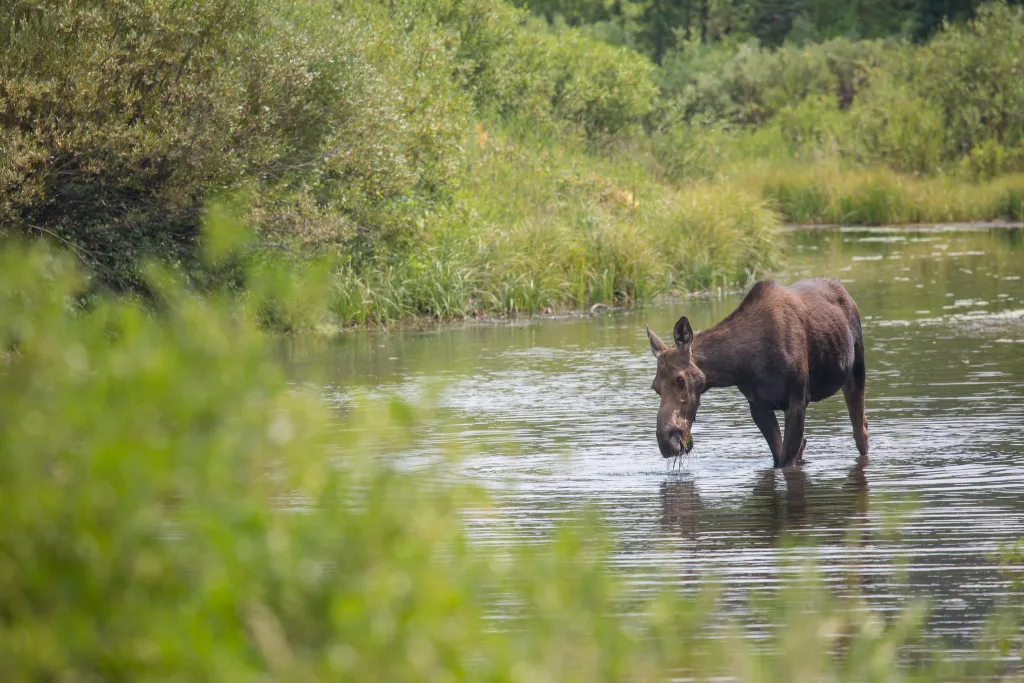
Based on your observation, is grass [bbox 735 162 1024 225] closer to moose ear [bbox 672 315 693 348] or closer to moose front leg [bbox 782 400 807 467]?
moose front leg [bbox 782 400 807 467]

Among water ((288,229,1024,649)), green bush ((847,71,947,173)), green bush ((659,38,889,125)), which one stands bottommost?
water ((288,229,1024,649))

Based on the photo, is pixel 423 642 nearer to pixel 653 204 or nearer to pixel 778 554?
pixel 778 554

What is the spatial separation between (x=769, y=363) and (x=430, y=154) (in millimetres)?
13802

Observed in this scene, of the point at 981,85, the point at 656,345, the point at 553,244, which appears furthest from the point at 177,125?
the point at 981,85

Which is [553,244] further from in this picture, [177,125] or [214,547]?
[214,547]

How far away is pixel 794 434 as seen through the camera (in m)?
11.8

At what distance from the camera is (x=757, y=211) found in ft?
96.0

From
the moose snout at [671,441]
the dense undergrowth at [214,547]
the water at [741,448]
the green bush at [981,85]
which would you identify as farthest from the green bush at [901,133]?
the dense undergrowth at [214,547]

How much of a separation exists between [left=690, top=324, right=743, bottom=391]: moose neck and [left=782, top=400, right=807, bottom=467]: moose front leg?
50 centimetres

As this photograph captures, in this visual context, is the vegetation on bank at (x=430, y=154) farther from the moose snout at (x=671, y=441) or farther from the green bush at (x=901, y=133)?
the moose snout at (x=671, y=441)

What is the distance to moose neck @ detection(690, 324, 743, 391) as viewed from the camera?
11.6 m

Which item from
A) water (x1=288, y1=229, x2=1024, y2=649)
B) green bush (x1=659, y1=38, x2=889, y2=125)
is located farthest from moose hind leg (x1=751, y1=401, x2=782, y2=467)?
green bush (x1=659, y1=38, x2=889, y2=125)

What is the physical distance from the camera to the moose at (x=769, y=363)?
36.9ft

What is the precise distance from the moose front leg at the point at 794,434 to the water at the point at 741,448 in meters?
0.16
